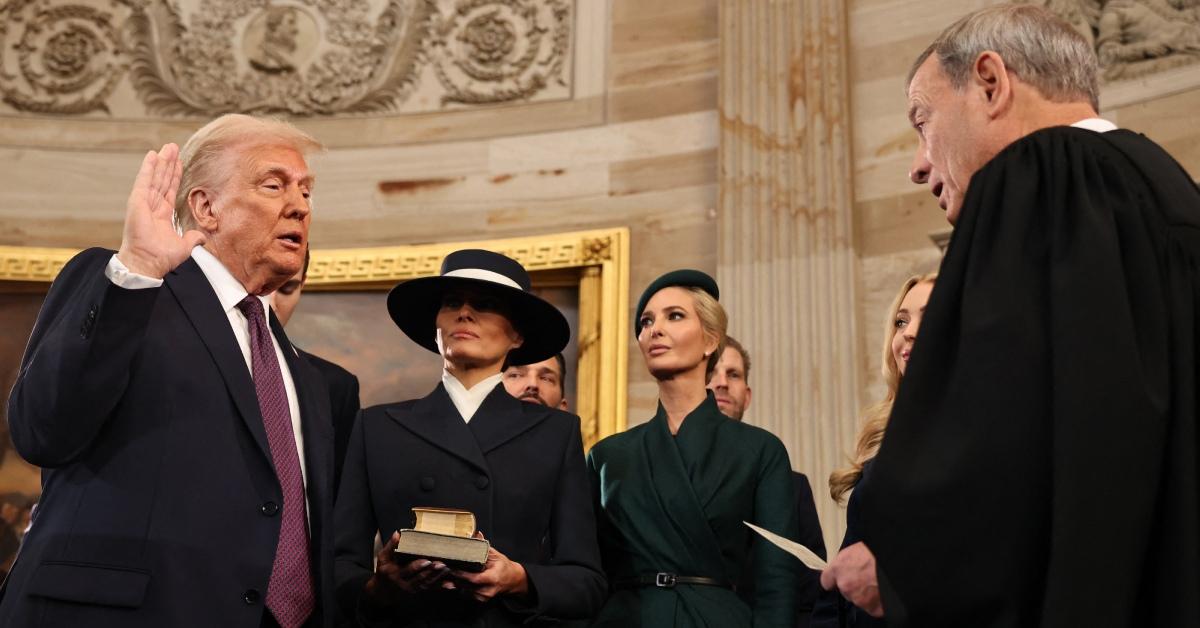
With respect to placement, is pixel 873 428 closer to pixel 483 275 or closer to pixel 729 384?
pixel 483 275

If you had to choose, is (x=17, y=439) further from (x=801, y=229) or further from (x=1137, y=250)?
(x=801, y=229)

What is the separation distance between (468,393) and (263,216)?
76 centimetres

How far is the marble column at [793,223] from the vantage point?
612 centimetres

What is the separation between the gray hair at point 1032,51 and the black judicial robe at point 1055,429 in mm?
343

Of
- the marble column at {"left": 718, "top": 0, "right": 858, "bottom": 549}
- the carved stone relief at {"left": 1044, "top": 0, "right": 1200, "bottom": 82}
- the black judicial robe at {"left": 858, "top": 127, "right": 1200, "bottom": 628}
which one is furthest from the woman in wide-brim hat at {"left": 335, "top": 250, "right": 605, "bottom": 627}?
the carved stone relief at {"left": 1044, "top": 0, "right": 1200, "bottom": 82}

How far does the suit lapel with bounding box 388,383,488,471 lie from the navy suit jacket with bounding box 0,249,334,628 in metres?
0.56

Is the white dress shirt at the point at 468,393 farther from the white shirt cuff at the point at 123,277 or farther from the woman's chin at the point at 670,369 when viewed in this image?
the white shirt cuff at the point at 123,277

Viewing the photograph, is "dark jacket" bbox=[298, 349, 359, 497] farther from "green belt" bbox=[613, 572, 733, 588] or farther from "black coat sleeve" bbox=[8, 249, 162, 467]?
"black coat sleeve" bbox=[8, 249, 162, 467]

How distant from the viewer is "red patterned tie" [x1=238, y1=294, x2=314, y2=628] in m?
2.72

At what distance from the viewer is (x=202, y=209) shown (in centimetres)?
312

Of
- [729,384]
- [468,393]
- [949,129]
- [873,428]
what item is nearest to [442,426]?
[468,393]

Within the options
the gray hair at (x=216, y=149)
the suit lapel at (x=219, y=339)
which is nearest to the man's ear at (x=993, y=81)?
the suit lapel at (x=219, y=339)

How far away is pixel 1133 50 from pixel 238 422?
15.8 ft

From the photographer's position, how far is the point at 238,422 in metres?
2.72
